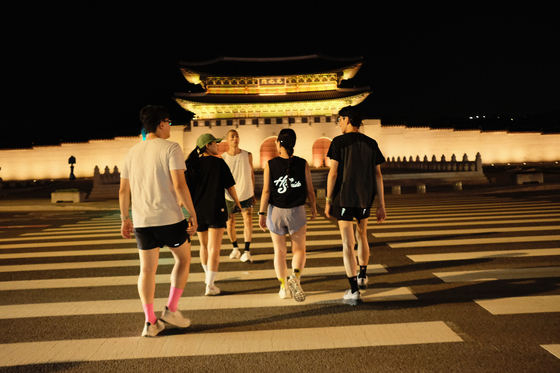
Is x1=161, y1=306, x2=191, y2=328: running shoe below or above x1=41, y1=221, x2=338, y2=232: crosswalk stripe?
above

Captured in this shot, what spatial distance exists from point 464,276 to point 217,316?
9.89 ft

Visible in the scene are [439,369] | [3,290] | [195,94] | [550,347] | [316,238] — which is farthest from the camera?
[195,94]

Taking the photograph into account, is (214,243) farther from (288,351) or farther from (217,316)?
(288,351)

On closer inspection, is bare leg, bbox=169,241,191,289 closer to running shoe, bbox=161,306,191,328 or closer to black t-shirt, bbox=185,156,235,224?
running shoe, bbox=161,306,191,328

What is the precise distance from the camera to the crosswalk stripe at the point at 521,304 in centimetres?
409

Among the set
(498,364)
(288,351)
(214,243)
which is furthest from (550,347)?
(214,243)

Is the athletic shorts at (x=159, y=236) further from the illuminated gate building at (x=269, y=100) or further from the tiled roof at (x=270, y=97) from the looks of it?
the tiled roof at (x=270, y=97)

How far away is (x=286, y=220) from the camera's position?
469 cm

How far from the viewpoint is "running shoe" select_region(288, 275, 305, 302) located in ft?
14.8

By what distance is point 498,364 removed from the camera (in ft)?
9.89

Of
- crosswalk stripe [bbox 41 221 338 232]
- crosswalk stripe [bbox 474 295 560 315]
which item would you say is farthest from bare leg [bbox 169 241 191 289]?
crosswalk stripe [bbox 41 221 338 232]

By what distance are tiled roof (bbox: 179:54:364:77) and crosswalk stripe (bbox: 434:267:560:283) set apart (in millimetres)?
35676

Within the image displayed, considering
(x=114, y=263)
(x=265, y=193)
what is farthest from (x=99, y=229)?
(x=265, y=193)

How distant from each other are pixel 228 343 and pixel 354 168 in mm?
2183
